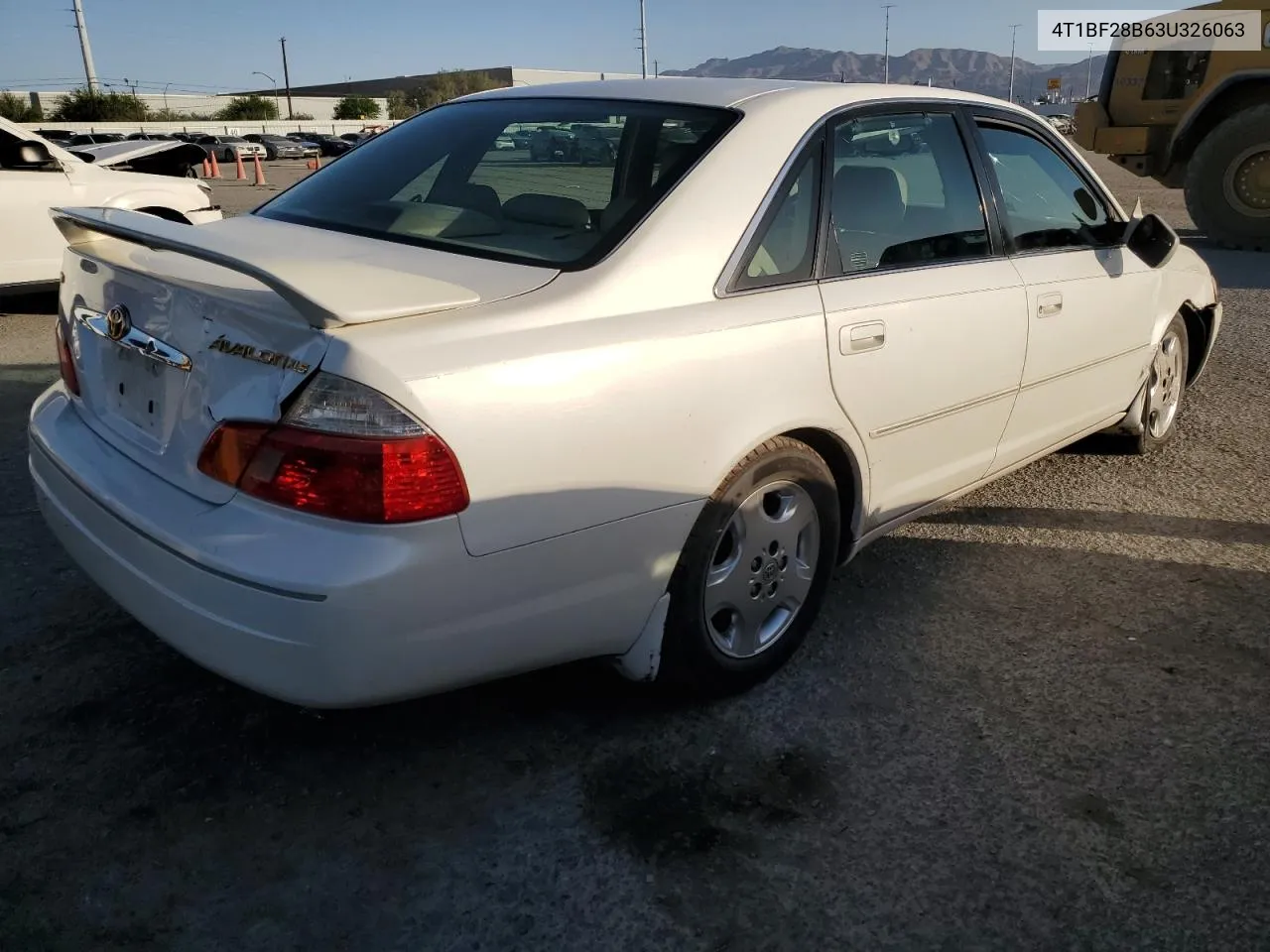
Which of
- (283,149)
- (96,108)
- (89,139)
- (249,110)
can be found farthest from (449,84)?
(89,139)

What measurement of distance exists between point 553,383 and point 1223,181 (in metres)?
11.2

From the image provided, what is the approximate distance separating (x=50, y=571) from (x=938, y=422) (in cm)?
291

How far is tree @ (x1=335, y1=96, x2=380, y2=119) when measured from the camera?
269 feet

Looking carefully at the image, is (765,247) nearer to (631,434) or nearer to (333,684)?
(631,434)

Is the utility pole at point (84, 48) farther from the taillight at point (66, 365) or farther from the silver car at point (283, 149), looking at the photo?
the taillight at point (66, 365)

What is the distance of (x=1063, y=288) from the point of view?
144 inches

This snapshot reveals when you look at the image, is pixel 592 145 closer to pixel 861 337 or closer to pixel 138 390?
pixel 861 337

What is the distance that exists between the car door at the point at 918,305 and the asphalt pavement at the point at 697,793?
0.54 metres

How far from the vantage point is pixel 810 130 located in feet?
9.46

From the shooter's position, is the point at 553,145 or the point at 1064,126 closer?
the point at 553,145

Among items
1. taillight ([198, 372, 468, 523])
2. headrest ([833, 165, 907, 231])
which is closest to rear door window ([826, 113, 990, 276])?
headrest ([833, 165, 907, 231])

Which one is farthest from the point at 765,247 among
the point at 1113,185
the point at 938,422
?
the point at 1113,185

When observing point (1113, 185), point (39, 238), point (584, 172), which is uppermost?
point (584, 172)


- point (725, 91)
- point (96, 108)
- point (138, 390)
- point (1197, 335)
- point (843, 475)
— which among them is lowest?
point (1197, 335)
